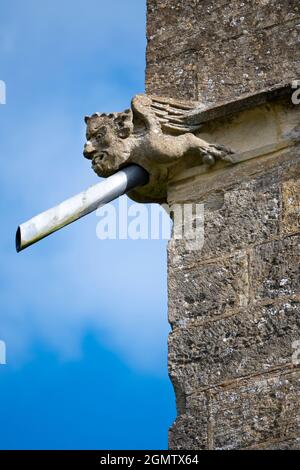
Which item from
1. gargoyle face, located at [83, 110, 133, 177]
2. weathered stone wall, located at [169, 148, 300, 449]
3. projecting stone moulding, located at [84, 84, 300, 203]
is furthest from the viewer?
gargoyle face, located at [83, 110, 133, 177]

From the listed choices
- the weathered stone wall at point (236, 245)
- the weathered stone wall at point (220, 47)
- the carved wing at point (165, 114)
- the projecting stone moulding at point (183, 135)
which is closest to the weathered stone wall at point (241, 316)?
the weathered stone wall at point (236, 245)

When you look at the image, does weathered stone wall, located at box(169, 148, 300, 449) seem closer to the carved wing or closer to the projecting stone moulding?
the projecting stone moulding

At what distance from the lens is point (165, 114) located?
8.87m

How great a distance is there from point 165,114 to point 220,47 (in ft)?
1.43

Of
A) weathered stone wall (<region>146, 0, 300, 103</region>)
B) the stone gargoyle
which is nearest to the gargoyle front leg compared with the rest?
the stone gargoyle

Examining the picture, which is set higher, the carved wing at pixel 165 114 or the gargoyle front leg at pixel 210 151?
the carved wing at pixel 165 114

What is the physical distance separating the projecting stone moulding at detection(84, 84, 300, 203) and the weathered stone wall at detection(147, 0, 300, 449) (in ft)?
0.04

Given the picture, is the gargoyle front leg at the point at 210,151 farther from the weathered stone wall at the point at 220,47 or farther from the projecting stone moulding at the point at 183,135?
the weathered stone wall at the point at 220,47

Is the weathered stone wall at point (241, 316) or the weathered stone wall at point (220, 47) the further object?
the weathered stone wall at point (220, 47)

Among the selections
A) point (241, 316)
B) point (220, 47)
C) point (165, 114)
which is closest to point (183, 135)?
point (165, 114)

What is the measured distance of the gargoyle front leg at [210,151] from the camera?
8711 millimetres

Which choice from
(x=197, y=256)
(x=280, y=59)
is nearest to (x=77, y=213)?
(x=197, y=256)

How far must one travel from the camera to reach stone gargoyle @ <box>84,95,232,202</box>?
345 inches

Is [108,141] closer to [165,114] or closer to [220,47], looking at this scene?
[165,114]
